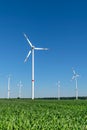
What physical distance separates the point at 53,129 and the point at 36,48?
191 ft

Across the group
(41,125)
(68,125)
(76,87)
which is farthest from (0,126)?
(76,87)

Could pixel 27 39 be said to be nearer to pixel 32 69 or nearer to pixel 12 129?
pixel 32 69

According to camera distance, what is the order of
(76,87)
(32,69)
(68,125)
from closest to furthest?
(68,125), (32,69), (76,87)

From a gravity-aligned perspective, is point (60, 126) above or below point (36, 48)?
below

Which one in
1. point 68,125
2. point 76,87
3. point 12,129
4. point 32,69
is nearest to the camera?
point 12,129

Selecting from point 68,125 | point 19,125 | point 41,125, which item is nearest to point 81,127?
point 68,125

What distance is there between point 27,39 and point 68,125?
54.9 meters

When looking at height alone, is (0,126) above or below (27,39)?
below

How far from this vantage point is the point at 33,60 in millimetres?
75688

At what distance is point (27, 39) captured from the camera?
75688 mm

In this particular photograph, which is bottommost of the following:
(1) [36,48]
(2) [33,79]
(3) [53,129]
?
(3) [53,129]

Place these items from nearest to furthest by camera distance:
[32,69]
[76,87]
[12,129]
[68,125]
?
[12,129] < [68,125] < [32,69] < [76,87]

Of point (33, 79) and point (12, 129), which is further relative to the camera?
point (33, 79)

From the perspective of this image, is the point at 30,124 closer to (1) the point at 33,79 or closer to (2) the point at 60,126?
(2) the point at 60,126
